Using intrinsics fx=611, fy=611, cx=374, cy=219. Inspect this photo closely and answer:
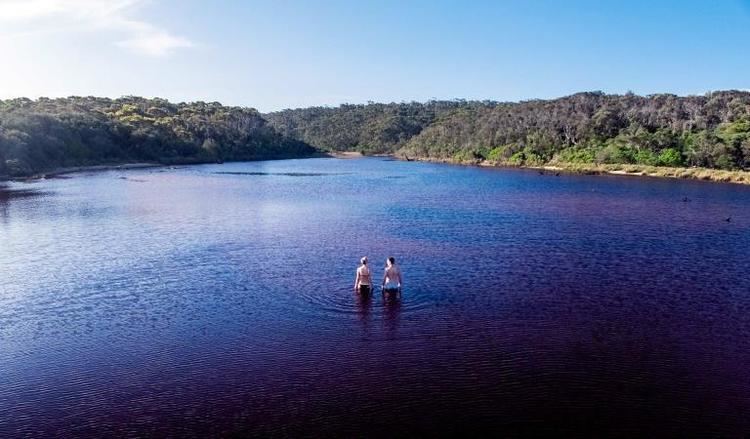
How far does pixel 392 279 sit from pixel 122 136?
120 meters

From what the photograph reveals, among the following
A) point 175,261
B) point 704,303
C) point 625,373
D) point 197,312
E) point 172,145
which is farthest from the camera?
point 172,145

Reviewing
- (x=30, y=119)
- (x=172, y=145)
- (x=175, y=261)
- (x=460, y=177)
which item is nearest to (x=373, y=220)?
(x=175, y=261)

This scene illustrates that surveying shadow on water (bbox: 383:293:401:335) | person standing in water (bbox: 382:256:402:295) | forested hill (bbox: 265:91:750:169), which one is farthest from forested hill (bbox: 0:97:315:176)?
shadow on water (bbox: 383:293:401:335)

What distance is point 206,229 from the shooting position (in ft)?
136

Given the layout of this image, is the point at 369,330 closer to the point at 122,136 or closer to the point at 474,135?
the point at 122,136

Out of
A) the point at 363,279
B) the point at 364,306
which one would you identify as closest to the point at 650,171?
the point at 363,279

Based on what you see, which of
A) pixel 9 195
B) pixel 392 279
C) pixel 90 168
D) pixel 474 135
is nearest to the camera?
pixel 392 279

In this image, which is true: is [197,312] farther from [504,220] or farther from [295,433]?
[504,220]

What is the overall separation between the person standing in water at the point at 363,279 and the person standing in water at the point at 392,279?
68 centimetres

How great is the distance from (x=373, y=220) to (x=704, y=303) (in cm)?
2666

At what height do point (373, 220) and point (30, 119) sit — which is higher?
point (30, 119)

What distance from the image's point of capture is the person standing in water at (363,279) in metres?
24.4

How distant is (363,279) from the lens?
24.7 meters

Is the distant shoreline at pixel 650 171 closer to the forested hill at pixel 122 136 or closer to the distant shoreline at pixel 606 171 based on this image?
the distant shoreline at pixel 606 171
